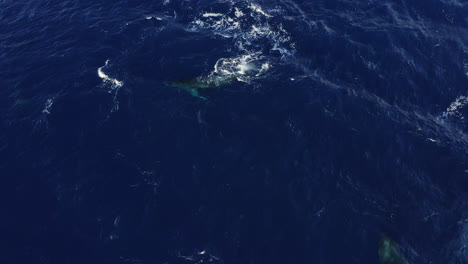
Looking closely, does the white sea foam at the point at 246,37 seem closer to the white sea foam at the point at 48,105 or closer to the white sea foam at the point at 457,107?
the white sea foam at the point at 48,105

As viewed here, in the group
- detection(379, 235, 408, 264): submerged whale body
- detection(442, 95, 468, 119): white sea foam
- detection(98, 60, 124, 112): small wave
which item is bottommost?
detection(379, 235, 408, 264): submerged whale body

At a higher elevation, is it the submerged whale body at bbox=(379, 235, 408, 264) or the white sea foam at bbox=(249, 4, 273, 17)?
the white sea foam at bbox=(249, 4, 273, 17)

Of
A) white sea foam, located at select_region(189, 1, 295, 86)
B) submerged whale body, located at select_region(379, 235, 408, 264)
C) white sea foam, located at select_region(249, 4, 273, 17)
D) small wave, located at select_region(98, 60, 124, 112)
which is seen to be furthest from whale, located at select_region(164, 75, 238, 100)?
submerged whale body, located at select_region(379, 235, 408, 264)

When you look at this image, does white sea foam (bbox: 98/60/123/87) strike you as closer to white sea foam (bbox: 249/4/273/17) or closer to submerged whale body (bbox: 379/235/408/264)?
white sea foam (bbox: 249/4/273/17)

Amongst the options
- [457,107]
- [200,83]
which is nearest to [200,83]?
[200,83]

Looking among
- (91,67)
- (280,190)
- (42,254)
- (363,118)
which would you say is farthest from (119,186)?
(363,118)

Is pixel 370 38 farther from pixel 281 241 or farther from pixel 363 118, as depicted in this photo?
pixel 281 241

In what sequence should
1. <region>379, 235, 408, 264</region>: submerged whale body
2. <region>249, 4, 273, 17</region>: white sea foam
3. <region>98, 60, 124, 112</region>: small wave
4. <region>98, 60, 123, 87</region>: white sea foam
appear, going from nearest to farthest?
1. <region>379, 235, 408, 264</region>: submerged whale body
2. <region>98, 60, 124, 112</region>: small wave
3. <region>98, 60, 123, 87</region>: white sea foam
4. <region>249, 4, 273, 17</region>: white sea foam
